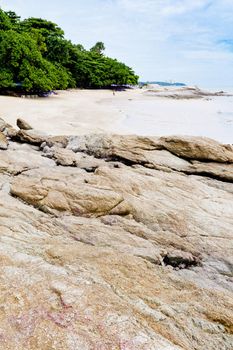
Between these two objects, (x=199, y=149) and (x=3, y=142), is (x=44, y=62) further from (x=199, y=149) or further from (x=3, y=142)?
(x=199, y=149)

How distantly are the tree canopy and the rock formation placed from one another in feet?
114

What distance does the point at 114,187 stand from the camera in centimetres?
984

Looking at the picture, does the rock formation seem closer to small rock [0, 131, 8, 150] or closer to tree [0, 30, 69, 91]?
small rock [0, 131, 8, 150]

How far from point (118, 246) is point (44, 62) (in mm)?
46385

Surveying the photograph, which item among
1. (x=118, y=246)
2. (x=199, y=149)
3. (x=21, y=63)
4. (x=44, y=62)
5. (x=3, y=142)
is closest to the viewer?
(x=118, y=246)

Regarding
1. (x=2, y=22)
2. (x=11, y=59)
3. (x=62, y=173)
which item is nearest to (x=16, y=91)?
(x=11, y=59)

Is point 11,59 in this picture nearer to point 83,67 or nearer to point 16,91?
point 16,91

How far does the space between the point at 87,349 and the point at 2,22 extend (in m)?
53.9

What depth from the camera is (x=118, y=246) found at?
24.3ft

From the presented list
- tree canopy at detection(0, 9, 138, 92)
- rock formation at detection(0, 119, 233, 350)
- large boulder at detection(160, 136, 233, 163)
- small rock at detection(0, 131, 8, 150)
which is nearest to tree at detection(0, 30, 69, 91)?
tree canopy at detection(0, 9, 138, 92)

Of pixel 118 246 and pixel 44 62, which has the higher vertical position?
pixel 44 62

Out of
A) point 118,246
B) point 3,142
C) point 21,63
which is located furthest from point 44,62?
point 118,246

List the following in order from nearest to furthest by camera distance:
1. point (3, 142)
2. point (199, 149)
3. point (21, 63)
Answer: point (199, 149), point (3, 142), point (21, 63)

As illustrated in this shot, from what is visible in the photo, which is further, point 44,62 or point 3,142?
point 44,62
